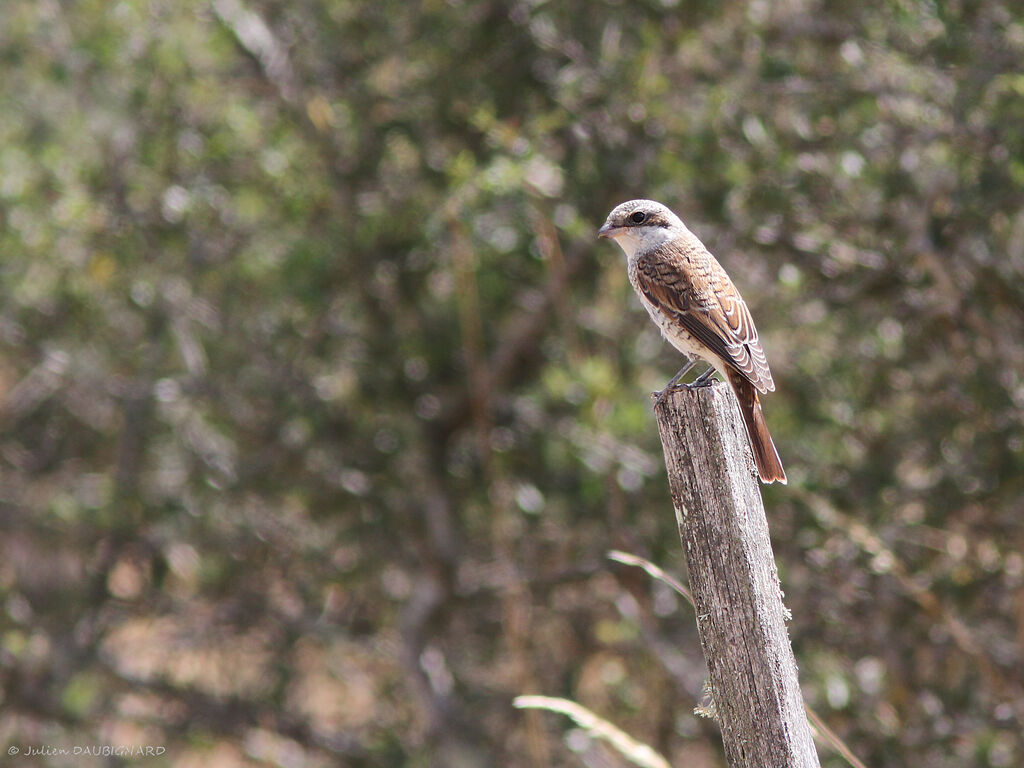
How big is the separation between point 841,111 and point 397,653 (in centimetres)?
389

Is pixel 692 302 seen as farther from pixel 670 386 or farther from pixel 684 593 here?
pixel 684 593

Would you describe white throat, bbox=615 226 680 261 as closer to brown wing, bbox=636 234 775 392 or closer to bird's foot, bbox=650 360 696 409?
brown wing, bbox=636 234 775 392

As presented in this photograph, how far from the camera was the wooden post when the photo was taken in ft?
7.00

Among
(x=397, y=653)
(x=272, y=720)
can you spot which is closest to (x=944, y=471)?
(x=397, y=653)

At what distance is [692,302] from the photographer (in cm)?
352

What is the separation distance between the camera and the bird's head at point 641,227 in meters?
3.84

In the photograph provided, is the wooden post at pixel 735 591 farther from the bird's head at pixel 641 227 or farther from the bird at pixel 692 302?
the bird's head at pixel 641 227

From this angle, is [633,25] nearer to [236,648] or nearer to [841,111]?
[841,111]

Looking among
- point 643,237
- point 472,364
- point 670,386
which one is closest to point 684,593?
point 670,386

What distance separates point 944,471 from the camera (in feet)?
15.8

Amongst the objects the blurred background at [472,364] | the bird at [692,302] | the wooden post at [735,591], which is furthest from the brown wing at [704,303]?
the wooden post at [735,591]

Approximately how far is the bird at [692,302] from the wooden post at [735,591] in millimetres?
930

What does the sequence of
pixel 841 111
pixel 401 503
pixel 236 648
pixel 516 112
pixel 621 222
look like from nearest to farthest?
pixel 621 222 < pixel 841 111 < pixel 516 112 < pixel 401 503 < pixel 236 648

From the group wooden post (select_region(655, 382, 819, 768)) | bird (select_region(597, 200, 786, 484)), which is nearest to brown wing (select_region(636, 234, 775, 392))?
bird (select_region(597, 200, 786, 484))
